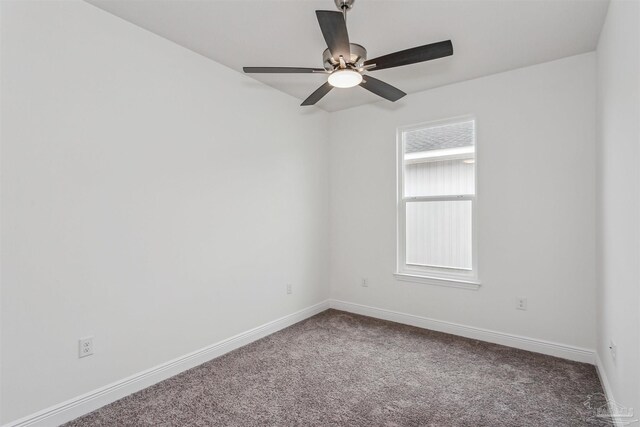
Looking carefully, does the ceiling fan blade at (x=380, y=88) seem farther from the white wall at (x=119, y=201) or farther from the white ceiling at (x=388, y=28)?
the white wall at (x=119, y=201)

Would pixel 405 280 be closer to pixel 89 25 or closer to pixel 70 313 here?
pixel 70 313

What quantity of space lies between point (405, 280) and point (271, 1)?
9.75 feet

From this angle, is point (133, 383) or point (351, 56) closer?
point (351, 56)

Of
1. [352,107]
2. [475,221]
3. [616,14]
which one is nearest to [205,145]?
[352,107]

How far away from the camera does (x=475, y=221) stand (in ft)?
10.9

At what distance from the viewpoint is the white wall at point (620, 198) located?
153cm

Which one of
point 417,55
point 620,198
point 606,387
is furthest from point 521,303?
point 417,55

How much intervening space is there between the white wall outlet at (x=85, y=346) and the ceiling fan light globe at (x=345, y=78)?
7.48ft

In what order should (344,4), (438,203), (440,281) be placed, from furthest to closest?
(438,203), (440,281), (344,4)

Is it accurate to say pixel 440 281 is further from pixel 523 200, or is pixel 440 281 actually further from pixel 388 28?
pixel 388 28

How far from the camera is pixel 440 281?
3.51 metres

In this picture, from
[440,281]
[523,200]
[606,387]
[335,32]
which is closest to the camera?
[335,32]

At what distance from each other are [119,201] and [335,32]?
178 centimetres

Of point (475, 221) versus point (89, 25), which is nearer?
point (89, 25)
